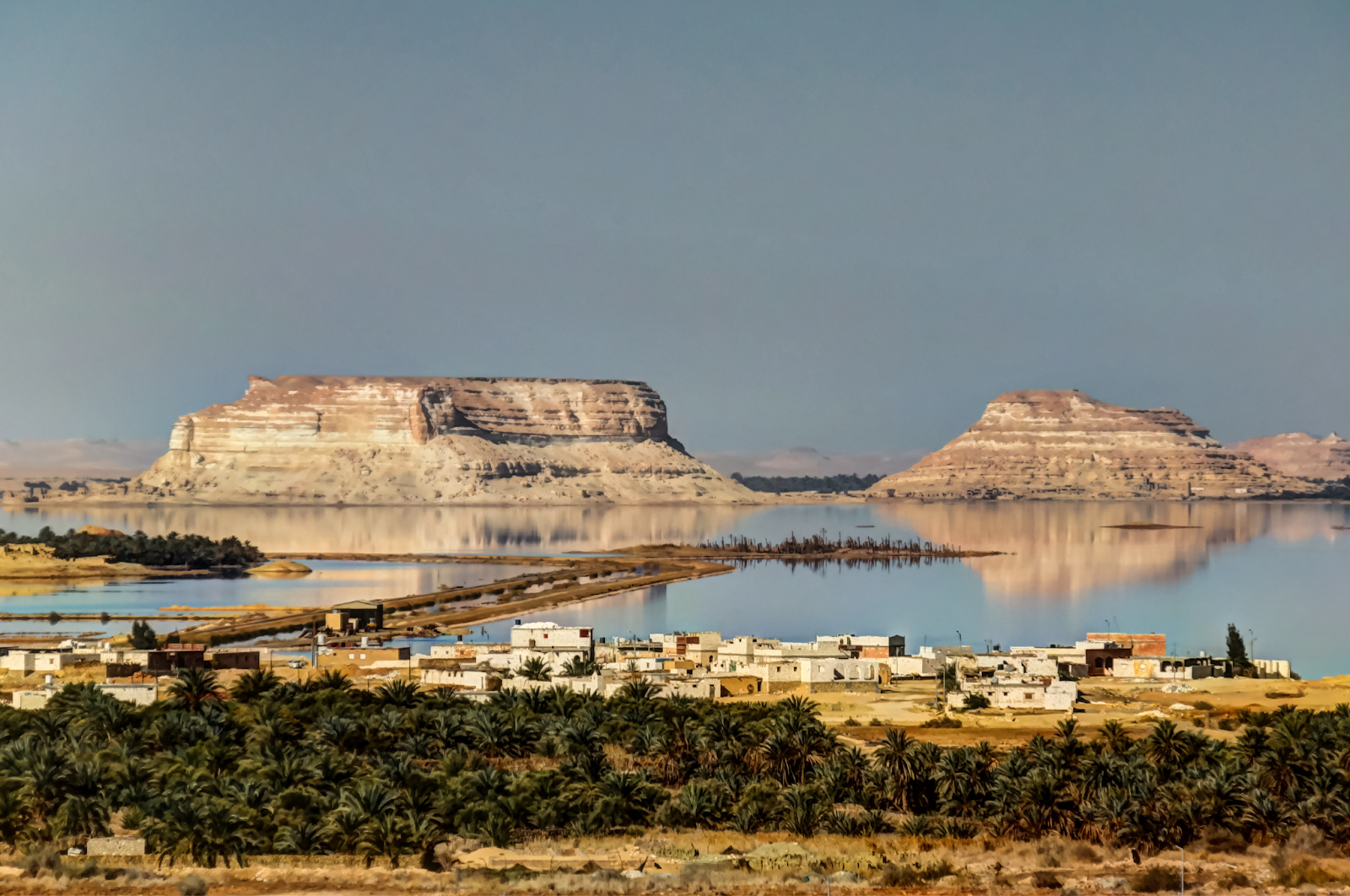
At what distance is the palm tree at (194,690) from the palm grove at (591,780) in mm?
2632

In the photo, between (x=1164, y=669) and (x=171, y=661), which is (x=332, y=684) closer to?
(x=171, y=661)

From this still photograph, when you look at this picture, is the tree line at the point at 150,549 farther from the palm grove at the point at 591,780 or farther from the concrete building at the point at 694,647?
the palm grove at the point at 591,780

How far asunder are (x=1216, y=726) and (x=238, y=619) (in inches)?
2435

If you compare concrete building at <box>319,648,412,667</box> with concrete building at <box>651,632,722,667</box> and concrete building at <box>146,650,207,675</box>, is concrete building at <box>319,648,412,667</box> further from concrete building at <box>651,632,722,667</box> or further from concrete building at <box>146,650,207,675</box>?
concrete building at <box>651,632,722,667</box>

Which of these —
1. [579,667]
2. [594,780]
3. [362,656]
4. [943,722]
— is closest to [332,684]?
[579,667]

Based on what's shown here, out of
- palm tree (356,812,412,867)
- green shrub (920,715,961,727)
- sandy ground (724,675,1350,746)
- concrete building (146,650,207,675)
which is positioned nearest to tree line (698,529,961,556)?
sandy ground (724,675,1350,746)

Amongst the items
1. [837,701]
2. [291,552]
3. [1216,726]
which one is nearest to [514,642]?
[837,701]

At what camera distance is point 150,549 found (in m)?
142

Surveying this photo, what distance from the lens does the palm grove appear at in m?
29.2

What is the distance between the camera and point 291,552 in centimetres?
16238

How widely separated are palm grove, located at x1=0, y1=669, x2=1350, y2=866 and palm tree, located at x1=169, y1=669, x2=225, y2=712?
263 cm

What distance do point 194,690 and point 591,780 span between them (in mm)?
14363

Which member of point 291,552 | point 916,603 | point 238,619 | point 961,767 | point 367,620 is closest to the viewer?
point 961,767

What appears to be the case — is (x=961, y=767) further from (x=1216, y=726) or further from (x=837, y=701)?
(x=837, y=701)
